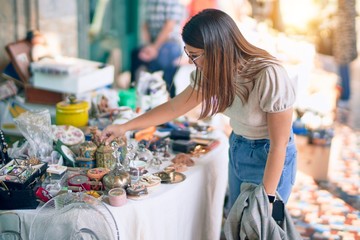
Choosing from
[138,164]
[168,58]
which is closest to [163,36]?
[168,58]

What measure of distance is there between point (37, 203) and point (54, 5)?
7.86ft

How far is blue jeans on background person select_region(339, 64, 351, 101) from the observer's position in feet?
21.4

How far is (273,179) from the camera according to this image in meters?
2.15

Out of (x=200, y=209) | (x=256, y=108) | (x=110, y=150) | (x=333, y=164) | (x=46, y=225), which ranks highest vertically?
(x=256, y=108)

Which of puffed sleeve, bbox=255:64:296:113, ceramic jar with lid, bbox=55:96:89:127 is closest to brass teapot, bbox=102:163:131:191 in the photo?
puffed sleeve, bbox=255:64:296:113

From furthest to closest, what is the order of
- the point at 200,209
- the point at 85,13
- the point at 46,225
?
the point at 85,13
the point at 200,209
the point at 46,225

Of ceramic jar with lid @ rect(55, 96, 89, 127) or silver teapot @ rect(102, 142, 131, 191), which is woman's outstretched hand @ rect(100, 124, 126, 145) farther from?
ceramic jar with lid @ rect(55, 96, 89, 127)

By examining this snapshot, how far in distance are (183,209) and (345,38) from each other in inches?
178

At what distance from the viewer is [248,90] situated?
2152 millimetres

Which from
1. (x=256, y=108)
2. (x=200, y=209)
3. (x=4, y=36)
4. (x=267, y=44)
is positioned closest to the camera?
(x=256, y=108)

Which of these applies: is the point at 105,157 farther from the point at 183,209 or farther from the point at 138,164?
the point at 183,209

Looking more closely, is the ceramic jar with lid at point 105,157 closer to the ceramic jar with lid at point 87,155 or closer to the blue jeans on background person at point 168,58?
the ceramic jar with lid at point 87,155

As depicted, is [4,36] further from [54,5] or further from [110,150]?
[110,150]

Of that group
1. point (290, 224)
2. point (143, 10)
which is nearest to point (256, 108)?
point (290, 224)
